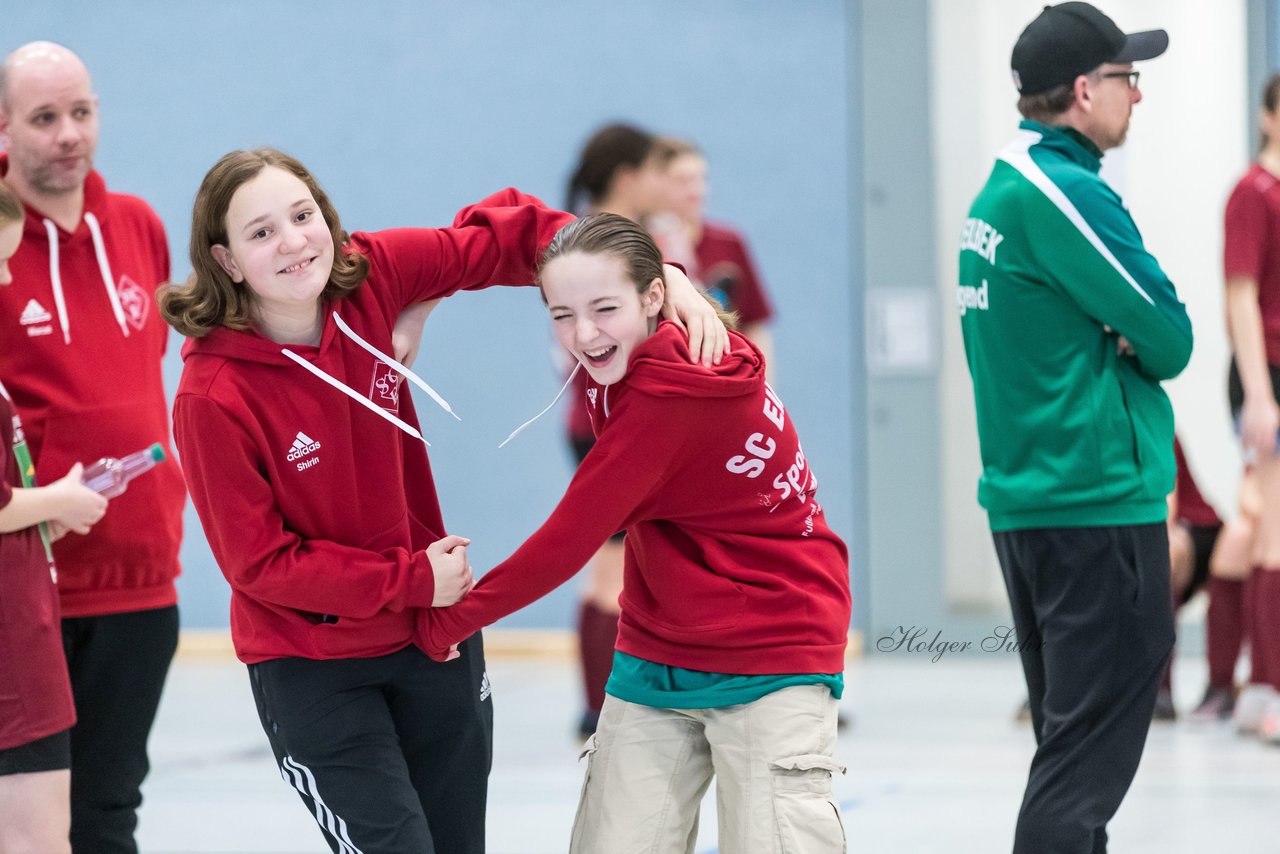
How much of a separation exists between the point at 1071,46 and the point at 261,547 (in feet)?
5.18

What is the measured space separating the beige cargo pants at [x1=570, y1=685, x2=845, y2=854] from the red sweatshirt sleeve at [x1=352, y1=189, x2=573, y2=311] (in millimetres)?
706

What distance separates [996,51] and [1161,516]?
12.8 feet

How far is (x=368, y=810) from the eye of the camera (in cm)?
217

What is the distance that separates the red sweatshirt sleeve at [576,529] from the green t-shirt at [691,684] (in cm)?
22

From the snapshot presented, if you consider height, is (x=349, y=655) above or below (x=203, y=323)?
below

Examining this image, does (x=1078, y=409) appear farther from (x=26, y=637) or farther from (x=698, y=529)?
(x=26, y=637)

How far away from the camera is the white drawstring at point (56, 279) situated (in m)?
2.77

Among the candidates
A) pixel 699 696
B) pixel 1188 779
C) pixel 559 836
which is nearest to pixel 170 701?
pixel 559 836

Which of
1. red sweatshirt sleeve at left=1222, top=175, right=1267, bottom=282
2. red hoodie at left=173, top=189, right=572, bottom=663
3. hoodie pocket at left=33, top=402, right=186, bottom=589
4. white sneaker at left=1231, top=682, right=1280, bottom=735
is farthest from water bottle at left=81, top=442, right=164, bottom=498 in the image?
white sneaker at left=1231, top=682, right=1280, bottom=735

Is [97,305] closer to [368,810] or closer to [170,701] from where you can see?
[368,810]

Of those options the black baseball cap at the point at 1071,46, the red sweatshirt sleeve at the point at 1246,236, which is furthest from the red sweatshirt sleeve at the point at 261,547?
the red sweatshirt sleeve at the point at 1246,236

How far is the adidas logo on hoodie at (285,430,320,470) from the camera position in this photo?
218 cm

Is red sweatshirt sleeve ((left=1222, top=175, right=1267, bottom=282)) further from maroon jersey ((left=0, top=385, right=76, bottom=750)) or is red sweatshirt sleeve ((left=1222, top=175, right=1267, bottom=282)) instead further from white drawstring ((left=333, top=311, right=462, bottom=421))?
A: maroon jersey ((left=0, top=385, right=76, bottom=750))

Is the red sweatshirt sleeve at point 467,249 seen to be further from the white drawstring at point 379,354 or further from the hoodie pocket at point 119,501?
the hoodie pocket at point 119,501
